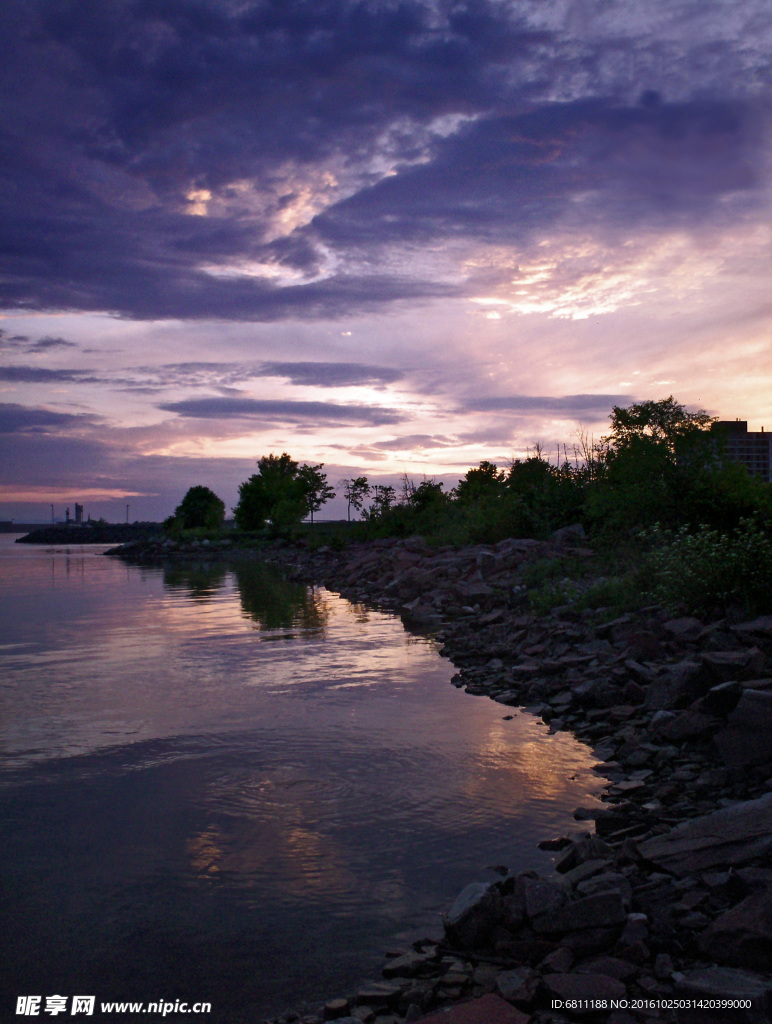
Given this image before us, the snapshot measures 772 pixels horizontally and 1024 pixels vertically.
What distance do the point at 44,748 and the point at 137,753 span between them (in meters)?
1.00

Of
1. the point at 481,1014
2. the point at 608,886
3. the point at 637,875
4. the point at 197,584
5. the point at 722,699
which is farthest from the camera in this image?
the point at 197,584

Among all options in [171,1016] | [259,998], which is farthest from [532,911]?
[171,1016]

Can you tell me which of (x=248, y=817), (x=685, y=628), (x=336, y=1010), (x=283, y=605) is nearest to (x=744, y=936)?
(x=336, y=1010)

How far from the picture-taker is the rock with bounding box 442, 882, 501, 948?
12.4ft

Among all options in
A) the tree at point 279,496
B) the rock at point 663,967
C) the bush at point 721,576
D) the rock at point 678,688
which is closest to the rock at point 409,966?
the rock at point 663,967

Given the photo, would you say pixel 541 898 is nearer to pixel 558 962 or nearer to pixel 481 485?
pixel 558 962

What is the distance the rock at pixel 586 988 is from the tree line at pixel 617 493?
12439mm

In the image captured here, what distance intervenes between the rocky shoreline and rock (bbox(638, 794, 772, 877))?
0.04 ft

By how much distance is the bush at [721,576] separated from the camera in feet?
30.5

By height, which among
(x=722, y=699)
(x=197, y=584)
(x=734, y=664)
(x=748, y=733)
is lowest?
(x=197, y=584)

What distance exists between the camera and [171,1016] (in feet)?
11.3

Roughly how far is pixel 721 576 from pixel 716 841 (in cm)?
600

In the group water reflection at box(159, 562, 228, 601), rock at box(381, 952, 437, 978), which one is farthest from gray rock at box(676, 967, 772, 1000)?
water reflection at box(159, 562, 228, 601)

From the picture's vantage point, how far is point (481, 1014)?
3.17 meters
